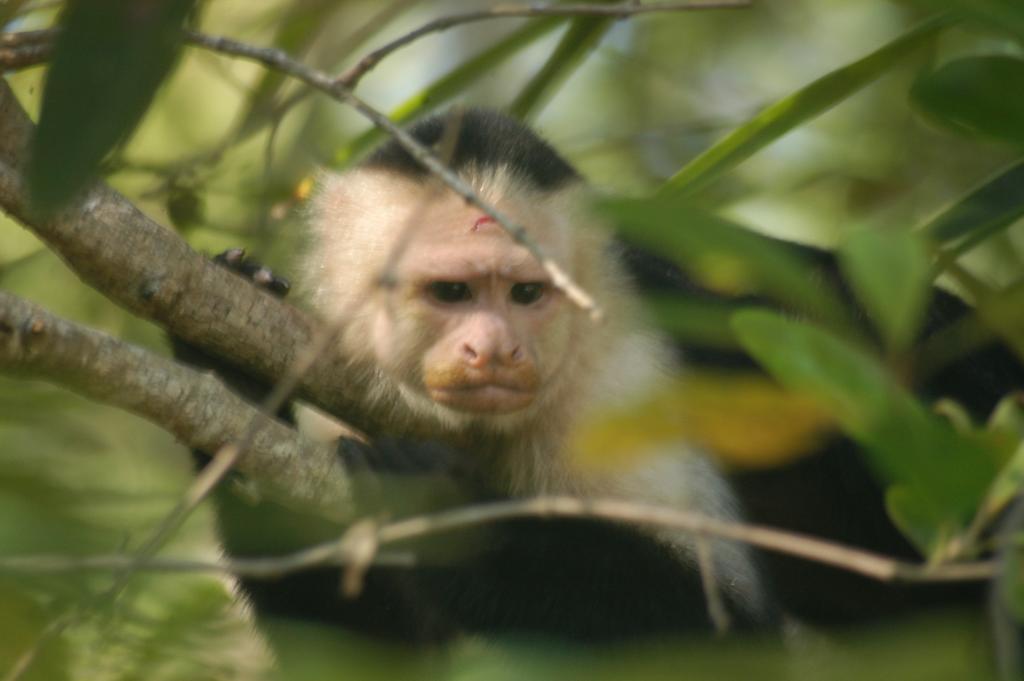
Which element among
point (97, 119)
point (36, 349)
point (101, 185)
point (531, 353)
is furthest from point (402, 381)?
point (97, 119)

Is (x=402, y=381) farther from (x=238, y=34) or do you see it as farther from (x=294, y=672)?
(x=294, y=672)

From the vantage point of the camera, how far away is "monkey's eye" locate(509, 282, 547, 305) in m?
3.33

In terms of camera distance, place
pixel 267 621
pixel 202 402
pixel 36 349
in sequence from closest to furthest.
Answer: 1. pixel 36 349
2. pixel 202 402
3. pixel 267 621

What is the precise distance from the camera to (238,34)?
14.1ft

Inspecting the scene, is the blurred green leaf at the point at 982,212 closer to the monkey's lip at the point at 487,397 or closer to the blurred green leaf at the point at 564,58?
→ the monkey's lip at the point at 487,397

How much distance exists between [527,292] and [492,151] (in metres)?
0.39

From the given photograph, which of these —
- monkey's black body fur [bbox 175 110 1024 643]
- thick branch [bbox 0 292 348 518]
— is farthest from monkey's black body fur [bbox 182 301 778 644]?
thick branch [bbox 0 292 348 518]

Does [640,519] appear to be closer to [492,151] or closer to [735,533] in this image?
[735,533]

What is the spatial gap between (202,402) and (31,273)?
1.96 metres

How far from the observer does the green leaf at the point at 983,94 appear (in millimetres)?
1880

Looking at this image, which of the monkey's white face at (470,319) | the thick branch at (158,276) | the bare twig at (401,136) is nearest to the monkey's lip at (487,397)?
the monkey's white face at (470,319)

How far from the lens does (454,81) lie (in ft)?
12.4

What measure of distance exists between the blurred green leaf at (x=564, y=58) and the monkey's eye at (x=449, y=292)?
0.74 metres

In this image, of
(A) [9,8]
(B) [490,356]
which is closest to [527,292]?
(B) [490,356]
